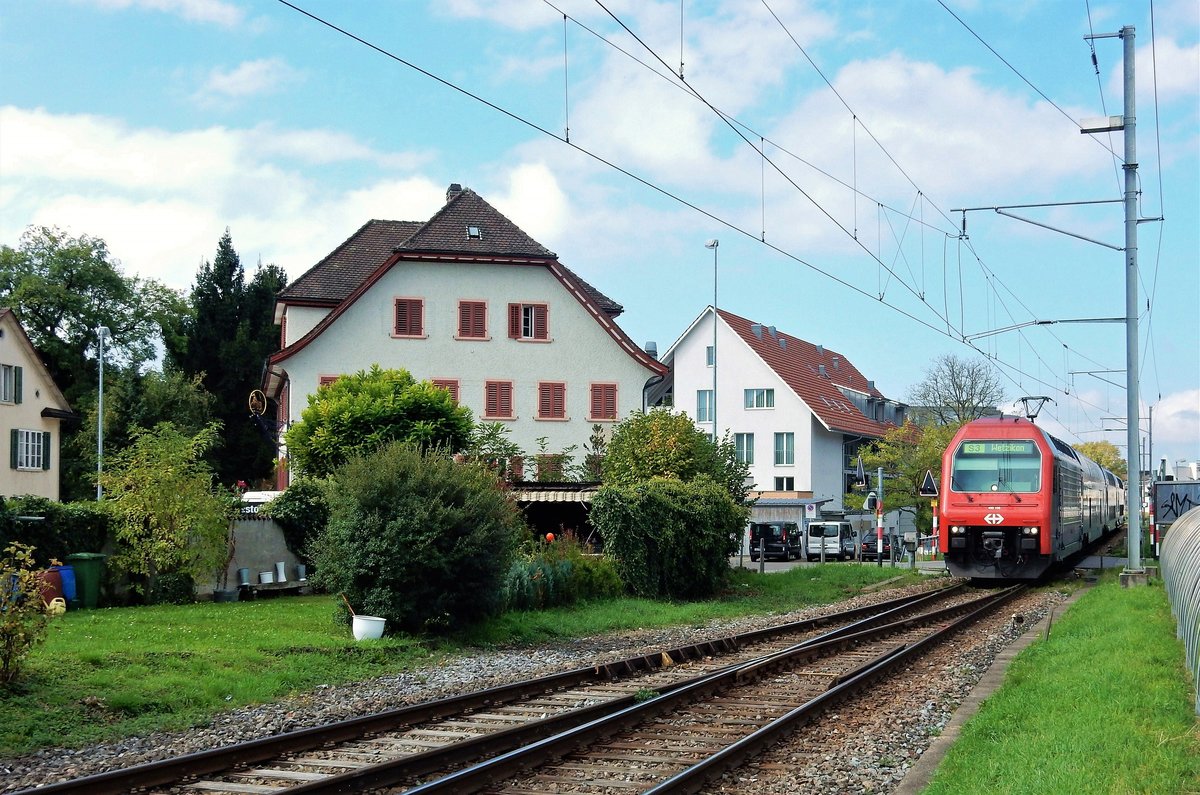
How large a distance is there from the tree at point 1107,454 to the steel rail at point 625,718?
104 metres

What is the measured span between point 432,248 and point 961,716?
35593mm

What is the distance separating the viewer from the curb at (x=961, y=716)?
962cm

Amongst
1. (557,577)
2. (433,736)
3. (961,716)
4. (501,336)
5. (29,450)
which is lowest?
(961,716)

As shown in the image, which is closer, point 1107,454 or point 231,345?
point 231,345

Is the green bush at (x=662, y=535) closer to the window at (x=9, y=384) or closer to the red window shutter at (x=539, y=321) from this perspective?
the red window shutter at (x=539, y=321)

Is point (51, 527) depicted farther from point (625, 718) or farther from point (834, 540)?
point (834, 540)

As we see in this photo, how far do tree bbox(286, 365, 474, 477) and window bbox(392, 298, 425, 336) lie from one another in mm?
10702

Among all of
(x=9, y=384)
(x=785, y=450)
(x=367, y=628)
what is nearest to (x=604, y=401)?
(x=785, y=450)

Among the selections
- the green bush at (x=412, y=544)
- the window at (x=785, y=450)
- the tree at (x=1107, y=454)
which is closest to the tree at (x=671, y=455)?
the green bush at (x=412, y=544)

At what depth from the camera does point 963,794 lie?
8.37 metres

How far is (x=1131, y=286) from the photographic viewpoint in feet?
88.1

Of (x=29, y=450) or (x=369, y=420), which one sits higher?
(x=369, y=420)

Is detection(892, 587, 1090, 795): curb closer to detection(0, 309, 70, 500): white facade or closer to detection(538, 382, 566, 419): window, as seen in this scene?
detection(538, 382, 566, 419): window

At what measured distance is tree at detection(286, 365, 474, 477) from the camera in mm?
32500
